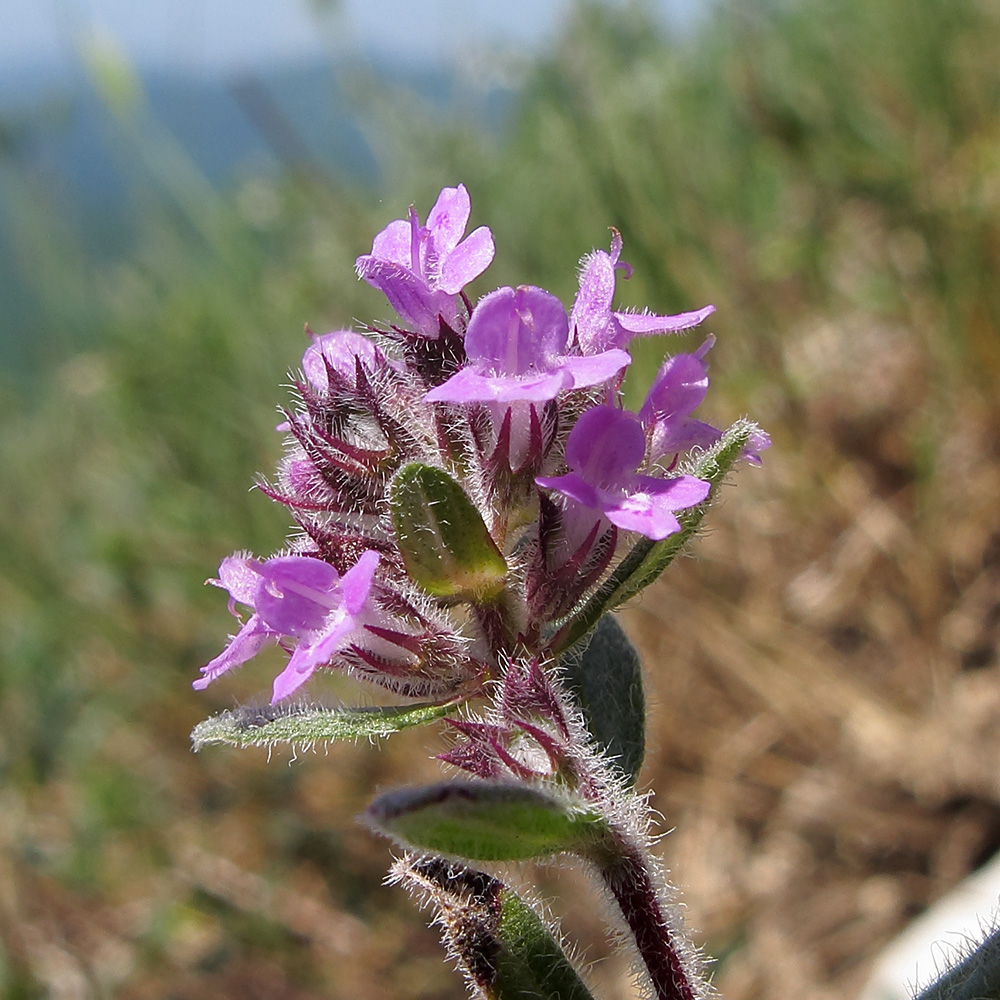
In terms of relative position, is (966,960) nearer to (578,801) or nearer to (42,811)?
(578,801)

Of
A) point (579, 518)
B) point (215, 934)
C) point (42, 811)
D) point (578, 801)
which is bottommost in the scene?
point (578, 801)

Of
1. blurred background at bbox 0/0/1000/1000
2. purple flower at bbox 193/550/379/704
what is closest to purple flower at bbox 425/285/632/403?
purple flower at bbox 193/550/379/704

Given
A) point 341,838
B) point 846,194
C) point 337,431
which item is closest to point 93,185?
point 846,194

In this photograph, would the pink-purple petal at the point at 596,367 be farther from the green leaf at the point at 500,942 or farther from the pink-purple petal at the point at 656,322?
the green leaf at the point at 500,942

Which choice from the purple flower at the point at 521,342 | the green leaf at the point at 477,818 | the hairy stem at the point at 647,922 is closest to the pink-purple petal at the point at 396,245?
the purple flower at the point at 521,342

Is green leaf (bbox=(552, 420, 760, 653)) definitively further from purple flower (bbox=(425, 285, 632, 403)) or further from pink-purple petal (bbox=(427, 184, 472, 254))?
pink-purple petal (bbox=(427, 184, 472, 254))

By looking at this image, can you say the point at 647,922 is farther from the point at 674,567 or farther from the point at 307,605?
the point at 674,567

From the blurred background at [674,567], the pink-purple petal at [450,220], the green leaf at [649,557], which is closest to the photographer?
the green leaf at [649,557]
